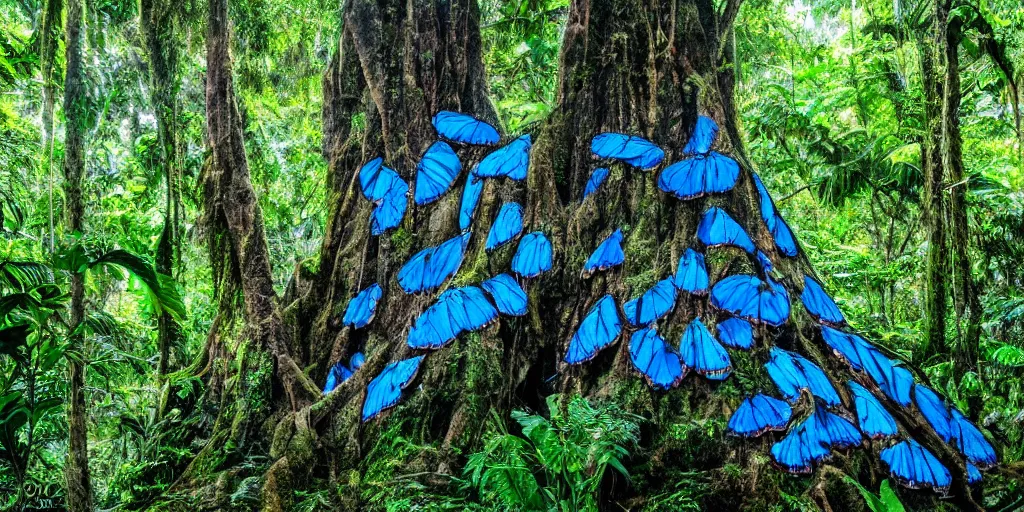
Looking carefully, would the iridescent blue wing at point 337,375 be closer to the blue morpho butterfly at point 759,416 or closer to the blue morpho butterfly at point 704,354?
the blue morpho butterfly at point 704,354

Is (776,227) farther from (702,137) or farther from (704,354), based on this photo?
(704,354)

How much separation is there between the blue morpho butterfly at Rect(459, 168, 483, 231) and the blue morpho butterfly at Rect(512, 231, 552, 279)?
0.52m

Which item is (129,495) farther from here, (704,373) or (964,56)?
(964,56)

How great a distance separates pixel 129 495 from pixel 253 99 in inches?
184

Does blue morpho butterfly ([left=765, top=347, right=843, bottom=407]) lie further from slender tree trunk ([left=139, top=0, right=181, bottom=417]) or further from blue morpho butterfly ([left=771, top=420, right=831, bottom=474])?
slender tree trunk ([left=139, top=0, right=181, bottom=417])

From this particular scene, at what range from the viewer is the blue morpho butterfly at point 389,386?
459cm

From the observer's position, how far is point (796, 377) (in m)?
4.14

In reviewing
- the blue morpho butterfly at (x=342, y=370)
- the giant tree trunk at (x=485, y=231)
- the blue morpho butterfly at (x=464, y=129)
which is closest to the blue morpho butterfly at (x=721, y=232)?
the giant tree trunk at (x=485, y=231)

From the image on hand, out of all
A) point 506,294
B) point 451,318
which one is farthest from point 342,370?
point 506,294

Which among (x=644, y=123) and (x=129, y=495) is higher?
(x=644, y=123)

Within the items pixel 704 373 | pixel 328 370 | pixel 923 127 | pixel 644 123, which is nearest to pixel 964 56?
pixel 923 127

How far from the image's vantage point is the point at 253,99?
26.4 feet

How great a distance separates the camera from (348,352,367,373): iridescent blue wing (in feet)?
17.4

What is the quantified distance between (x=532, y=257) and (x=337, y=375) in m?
1.65
